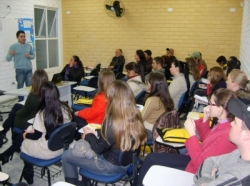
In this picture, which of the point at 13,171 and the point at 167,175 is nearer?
the point at 167,175

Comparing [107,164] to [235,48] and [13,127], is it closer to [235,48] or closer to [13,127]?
[13,127]

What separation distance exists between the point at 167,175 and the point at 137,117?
0.59m

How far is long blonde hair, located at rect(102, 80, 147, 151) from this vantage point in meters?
2.07

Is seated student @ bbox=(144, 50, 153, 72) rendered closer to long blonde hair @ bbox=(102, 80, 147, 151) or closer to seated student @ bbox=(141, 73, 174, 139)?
seated student @ bbox=(141, 73, 174, 139)

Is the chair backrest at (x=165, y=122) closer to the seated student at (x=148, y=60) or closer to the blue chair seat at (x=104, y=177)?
the blue chair seat at (x=104, y=177)

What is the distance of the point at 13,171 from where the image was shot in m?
3.04

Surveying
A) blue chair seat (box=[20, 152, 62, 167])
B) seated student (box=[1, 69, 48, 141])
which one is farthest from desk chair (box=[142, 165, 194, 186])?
seated student (box=[1, 69, 48, 141])

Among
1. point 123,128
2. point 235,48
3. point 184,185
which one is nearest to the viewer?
point 184,185

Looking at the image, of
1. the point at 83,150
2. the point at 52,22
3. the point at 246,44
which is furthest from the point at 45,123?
the point at 52,22

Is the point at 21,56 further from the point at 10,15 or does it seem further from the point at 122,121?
the point at 122,121

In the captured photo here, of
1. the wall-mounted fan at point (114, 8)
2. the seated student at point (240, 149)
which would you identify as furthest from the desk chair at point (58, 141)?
the wall-mounted fan at point (114, 8)

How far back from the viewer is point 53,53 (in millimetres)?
8273

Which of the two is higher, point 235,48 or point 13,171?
point 235,48

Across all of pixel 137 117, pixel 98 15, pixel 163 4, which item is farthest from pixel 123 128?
pixel 98 15
